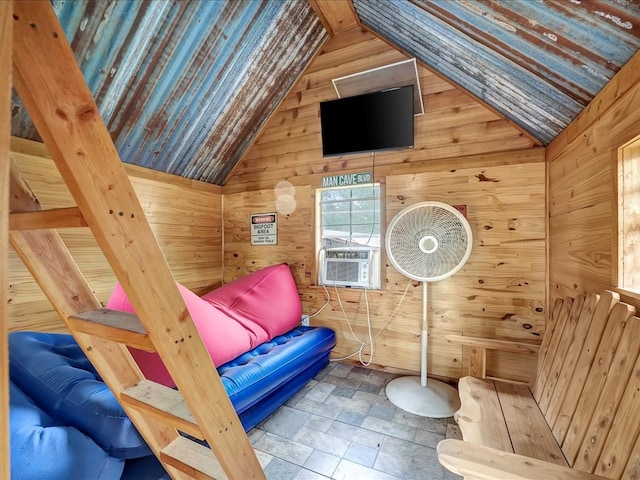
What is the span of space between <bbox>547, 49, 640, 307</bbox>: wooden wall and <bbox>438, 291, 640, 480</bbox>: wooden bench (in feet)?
0.61

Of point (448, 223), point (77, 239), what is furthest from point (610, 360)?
point (77, 239)

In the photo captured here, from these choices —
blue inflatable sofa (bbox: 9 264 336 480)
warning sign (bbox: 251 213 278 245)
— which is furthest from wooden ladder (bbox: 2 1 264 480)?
warning sign (bbox: 251 213 278 245)

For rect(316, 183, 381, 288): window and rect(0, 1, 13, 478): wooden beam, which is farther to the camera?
rect(316, 183, 381, 288): window

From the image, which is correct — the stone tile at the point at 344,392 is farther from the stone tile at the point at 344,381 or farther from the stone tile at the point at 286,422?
the stone tile at the point at 286,422

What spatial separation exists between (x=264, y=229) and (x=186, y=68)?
64.3 inches

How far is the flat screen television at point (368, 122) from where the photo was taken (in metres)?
2.36

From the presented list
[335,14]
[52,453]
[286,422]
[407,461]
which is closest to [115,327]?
[52,453]

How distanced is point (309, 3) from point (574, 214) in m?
2.47

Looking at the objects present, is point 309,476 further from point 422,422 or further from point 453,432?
point 453,432

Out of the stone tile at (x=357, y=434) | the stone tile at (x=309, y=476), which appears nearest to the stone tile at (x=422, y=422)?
the stone tile at (x=357, y=434)

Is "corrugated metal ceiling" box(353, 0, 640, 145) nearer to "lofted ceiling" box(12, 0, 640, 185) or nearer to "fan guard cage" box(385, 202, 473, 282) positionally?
"lofted ceiling" box(12, 0, 640, 185)

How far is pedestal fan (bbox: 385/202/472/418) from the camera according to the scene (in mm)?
1880

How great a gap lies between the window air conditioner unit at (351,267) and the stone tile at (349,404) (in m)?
0.94

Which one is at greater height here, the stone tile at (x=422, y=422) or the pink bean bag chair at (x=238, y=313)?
the pink bean bag chair at (x=238, y=313)
